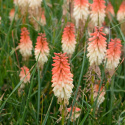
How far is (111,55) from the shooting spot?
9.52ft

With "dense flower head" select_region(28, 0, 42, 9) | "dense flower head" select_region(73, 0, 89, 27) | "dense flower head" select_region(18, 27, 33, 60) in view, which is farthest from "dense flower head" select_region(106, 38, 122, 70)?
"dense flower head" select_region(28, 0, 42, 9)

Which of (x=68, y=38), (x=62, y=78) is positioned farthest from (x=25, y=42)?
(x=62, y=78)

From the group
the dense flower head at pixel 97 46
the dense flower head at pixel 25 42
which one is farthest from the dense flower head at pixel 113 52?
the dense flower head at pixel 25 42

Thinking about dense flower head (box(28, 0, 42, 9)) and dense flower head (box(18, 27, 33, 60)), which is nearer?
dense flower head (box(18, 27, 33, 60))

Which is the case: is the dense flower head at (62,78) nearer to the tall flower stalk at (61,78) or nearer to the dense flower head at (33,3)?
the tall flower stalk at (61,78)

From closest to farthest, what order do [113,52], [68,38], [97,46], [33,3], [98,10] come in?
1. [97,46]
2. [113,52]
3. [68,38]
4. [98,10]
5. [33,3]

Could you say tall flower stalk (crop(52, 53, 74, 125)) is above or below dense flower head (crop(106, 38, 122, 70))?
below

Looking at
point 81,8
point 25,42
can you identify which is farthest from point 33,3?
point 81,8

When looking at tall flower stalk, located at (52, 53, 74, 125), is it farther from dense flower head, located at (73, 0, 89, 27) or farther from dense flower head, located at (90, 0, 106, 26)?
dense flower head, located at (73, 0, 89, 27)

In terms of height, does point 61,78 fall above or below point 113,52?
below

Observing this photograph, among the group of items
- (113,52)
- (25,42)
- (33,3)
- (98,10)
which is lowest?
(113,52)

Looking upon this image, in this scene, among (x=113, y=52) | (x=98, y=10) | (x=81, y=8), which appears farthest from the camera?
(x=81, y=8)

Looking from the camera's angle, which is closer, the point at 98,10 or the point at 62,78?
the point at 62,78

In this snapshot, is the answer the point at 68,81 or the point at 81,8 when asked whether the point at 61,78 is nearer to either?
the point at 68,81
